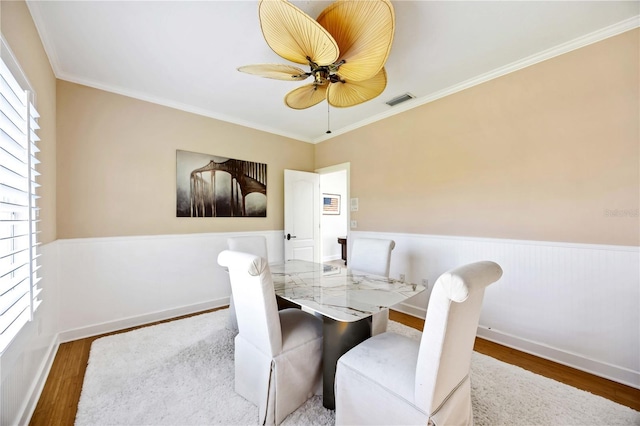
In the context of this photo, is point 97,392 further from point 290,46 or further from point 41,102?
point 290,46

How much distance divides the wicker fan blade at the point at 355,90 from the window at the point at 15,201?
6.18 feet

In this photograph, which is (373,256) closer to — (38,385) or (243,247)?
(243,247)

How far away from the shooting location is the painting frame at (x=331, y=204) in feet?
22.6

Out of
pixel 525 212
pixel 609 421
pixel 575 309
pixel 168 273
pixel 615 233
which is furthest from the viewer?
pixel 168 273

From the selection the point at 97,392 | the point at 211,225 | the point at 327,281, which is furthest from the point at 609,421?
the point at 211,225

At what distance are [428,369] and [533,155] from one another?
2.25 meters

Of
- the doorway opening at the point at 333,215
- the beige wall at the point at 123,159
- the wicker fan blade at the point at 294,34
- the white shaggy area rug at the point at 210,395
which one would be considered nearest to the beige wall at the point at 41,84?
the beige wall at the point at 123,159

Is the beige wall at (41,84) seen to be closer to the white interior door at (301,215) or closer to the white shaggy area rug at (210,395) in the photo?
the white shaggy area rug at (210,395)

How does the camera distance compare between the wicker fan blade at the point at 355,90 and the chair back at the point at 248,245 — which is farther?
the chair back at the point at 248,245

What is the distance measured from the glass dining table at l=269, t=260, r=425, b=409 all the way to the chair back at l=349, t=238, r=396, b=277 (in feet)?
1.43

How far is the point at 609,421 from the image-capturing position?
151 centimetres

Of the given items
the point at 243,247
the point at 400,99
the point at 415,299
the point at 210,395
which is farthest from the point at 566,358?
the point at 243,247

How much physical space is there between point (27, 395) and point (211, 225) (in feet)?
7.00

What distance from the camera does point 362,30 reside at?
59.2 inches
